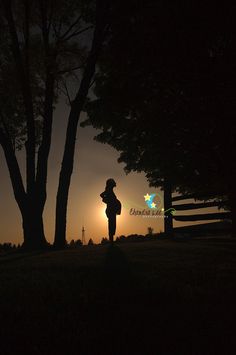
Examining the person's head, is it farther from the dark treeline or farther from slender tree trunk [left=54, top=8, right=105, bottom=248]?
slender tree trunk [left=54, top=8, right=105, bottom=248]

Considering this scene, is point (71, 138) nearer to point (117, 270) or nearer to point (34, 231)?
point (34, 231)

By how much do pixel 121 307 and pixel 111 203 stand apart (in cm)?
861

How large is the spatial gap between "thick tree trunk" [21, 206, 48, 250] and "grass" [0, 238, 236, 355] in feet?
23.7

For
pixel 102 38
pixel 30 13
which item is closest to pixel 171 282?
pixel 102 38

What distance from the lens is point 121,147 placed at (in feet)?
59.3

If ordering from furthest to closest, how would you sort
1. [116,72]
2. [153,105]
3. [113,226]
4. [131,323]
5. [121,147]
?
[121,147] → [113,226] → [153,105] → [116,72] → [131,323]

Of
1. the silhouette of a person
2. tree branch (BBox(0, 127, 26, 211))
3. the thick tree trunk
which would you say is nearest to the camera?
the silhouette of a person

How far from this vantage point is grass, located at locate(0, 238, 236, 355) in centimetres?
452

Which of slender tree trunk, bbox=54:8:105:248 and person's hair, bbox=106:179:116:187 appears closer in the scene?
person's hair, bbox=106:179:116:187

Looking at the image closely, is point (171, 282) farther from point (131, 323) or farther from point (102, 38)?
point (102, 38)

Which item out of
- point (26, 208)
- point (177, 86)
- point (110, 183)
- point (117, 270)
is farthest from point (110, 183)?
point (117, 270)

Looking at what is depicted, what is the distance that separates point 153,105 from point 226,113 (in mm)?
2361

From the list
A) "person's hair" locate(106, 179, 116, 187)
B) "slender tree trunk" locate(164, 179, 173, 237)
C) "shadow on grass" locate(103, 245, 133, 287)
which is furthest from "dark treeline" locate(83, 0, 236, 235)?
"shadow on grass" locate(103, 245, 133, 287)

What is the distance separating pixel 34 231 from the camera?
54.6ft
